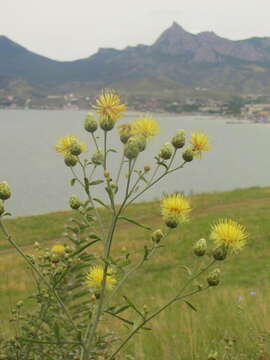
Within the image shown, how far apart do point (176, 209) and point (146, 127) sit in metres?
0.45

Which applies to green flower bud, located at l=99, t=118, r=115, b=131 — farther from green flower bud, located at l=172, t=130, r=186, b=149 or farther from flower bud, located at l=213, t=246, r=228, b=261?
flower bud, located at l=213, t=246, r=228, b=261

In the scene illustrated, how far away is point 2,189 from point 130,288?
10.9 metres

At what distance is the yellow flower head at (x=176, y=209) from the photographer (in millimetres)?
2129

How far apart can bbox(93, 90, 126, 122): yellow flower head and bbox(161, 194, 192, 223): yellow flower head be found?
1.63 ft

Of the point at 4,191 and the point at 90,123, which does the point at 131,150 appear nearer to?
the point at 90,123

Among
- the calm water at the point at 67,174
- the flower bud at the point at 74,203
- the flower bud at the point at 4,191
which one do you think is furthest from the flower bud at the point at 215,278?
the calm water at the point at 67,174

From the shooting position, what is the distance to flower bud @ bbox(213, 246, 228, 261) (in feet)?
6.59

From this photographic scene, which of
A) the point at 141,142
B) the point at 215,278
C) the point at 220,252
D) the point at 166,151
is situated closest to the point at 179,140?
the point at 166,151

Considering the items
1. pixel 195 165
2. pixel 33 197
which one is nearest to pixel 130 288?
pixel 33 197

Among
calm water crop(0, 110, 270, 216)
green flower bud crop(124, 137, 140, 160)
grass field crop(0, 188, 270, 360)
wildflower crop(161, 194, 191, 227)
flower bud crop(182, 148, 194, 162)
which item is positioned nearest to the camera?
green flower bud crop(124, 137, 140, 160)

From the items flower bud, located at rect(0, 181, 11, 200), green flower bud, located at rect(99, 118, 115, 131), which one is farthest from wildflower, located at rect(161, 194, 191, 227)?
flower bud, located at rect(0, 181, 11, 200)

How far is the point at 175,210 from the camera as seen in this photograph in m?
2.15

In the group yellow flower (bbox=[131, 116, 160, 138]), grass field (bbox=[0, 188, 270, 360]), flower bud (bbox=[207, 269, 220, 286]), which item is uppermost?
yellow flower (bbox=[131, 116, 160, 138])

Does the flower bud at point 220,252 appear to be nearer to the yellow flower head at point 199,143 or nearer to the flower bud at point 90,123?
the yellow flower head at point 199,143
